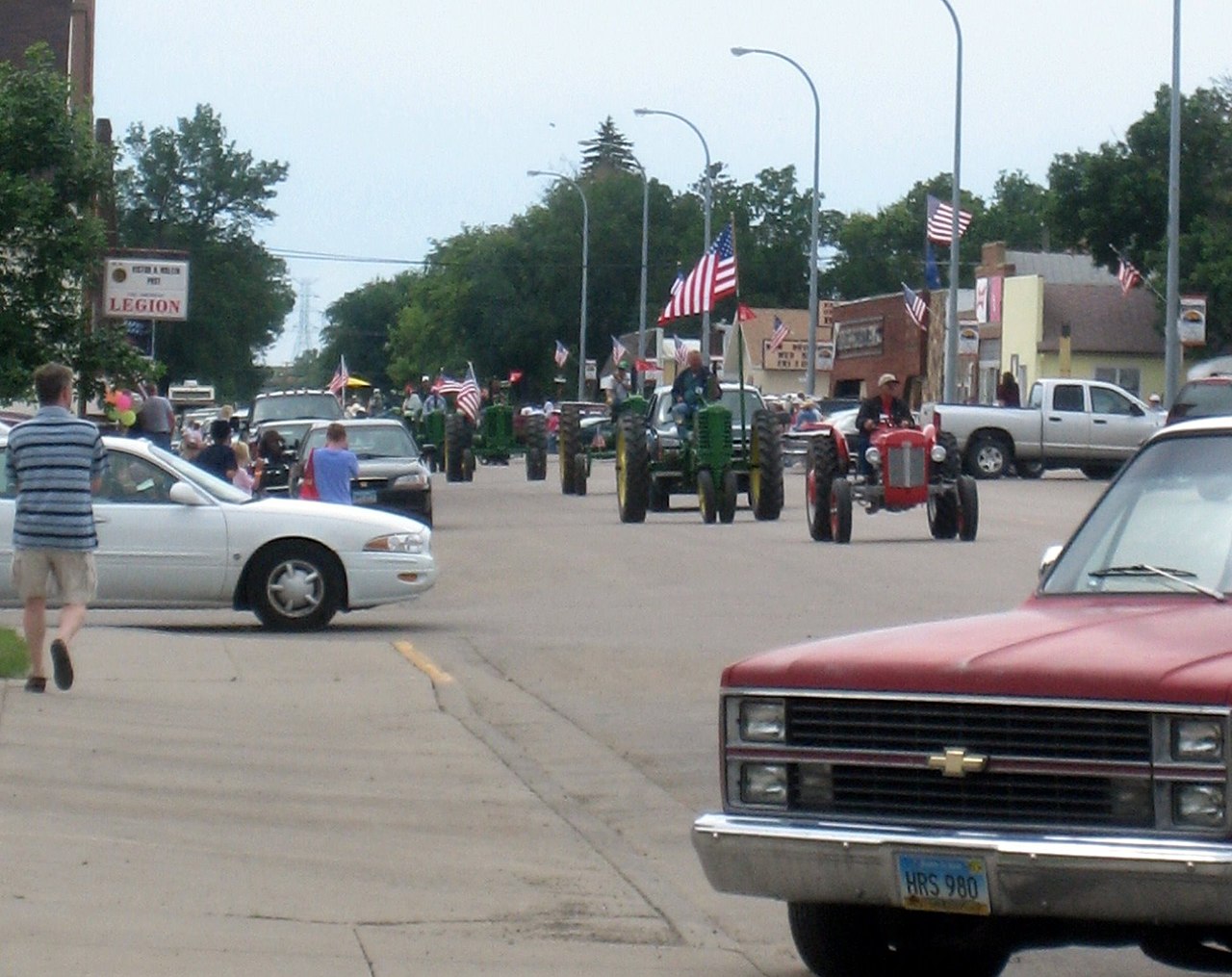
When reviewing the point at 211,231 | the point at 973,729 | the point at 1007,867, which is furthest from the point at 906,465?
the point at 211,231

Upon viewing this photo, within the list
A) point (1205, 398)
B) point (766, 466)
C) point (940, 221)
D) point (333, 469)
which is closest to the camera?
point (333, 469)

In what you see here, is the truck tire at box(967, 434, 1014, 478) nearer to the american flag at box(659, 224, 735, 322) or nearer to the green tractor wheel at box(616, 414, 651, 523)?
the american flag at box(659, 224, 735, 322)

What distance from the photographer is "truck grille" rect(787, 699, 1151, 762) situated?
560 centimetres

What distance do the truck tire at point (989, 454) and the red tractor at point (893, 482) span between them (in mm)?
17997

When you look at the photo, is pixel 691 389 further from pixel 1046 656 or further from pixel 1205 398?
pixel 1046 656

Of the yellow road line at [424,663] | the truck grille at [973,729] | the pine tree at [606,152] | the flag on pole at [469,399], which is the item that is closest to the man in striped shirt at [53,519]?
the yellow road line at [424,663]

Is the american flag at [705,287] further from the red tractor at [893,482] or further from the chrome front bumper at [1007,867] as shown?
the chrome front bumper at [1007,867]

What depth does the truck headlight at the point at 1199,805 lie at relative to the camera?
5.50 metres

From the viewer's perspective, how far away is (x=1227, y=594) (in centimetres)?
644

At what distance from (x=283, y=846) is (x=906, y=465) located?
55.2 feet

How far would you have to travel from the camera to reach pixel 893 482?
995 inches

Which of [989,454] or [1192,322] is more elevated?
[1192,322]

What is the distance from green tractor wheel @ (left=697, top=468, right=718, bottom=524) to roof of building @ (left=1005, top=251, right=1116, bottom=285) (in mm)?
61267

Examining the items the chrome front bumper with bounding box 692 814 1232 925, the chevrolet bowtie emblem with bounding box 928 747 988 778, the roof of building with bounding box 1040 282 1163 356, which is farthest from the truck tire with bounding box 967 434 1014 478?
the chevrolet bowtie emblem with bounding box 928 747 988 778
